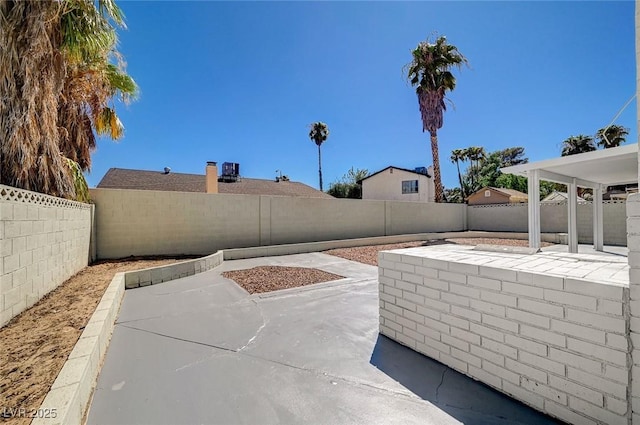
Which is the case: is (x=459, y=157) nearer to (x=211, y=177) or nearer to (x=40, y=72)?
(x=211, y=177)

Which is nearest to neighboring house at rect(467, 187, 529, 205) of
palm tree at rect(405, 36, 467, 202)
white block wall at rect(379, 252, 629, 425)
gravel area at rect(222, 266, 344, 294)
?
palm tree at rect(405, 36, 467, 202)

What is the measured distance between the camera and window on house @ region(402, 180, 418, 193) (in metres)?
23.7

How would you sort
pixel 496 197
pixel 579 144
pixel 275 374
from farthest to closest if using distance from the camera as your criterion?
pixel 579 144 → pixel 496 197 → pixel 275 374

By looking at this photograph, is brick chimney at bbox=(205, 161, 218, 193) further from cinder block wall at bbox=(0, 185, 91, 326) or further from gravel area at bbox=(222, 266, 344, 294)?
Answer: cinder block wall at bbox=(0, 185, 91, 326)

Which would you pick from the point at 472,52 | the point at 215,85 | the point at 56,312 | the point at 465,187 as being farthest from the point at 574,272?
the point at 465,187

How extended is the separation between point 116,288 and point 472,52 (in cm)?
2051

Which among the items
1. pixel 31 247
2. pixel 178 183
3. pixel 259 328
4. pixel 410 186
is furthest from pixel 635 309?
pixel 410 186

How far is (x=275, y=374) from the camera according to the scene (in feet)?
8.50

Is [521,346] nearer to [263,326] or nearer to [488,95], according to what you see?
[263,326]

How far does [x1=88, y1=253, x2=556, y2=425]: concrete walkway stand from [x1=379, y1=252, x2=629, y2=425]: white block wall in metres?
0.18

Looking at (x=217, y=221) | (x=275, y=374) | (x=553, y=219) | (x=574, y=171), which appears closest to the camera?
(x=275, y=374)

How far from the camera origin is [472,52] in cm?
1612

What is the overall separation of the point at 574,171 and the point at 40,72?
12.6m
